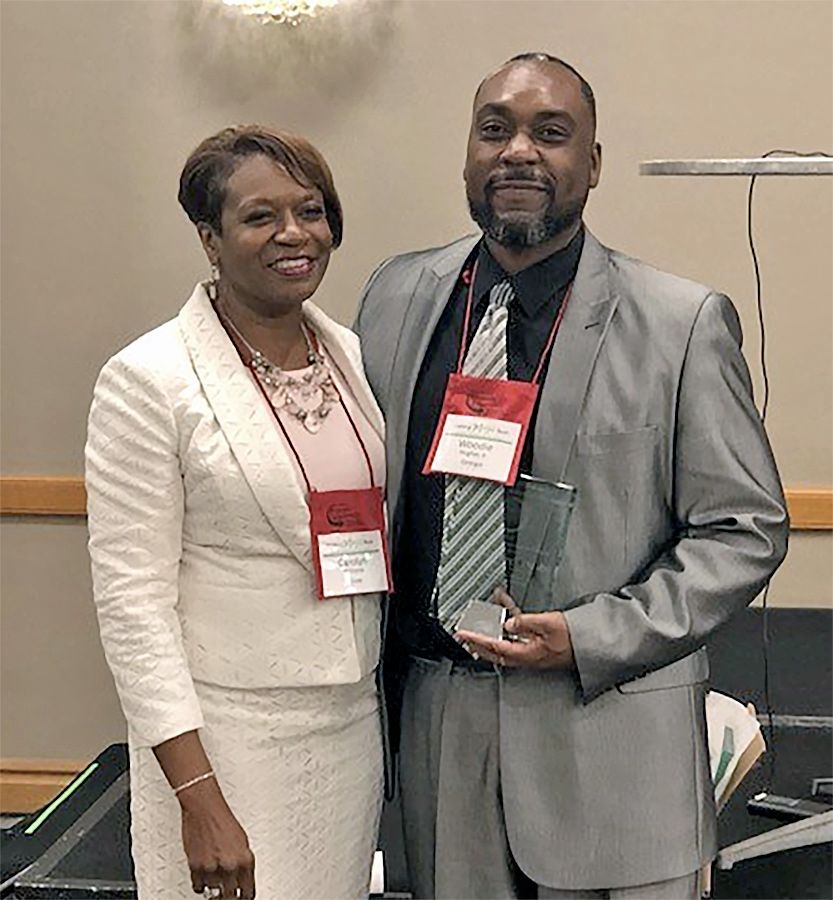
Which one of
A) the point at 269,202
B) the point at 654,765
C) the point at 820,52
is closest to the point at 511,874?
the point at 654,765

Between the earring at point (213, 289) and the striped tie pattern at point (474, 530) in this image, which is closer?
the striped tie pattern at point (474, 530)

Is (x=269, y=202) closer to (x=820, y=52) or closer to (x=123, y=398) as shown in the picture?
(x=123, y=398)

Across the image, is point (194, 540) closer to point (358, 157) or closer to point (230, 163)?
point (230, 163)

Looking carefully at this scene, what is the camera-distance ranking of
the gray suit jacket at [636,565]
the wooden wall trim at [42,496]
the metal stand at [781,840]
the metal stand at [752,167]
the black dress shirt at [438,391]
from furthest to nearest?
1. the wooden wall trim at [42,496]
2. the metal stand at [781,840]
3. the metal stand at [752,167]
4. the black dress shirt at [438,391]
5. the gray suit jacket at [636,565]

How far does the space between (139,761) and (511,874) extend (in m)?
0.48

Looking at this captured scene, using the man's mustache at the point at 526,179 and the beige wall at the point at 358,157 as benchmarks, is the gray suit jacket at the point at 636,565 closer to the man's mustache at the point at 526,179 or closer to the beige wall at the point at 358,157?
the man's mustache at the point at 526,179

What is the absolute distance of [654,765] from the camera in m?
1.65

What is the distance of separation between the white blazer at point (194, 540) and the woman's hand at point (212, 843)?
0.08 m

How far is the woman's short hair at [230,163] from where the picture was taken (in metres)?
1.66

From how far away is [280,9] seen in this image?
139 inches

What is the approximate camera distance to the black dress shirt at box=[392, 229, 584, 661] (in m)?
1.69

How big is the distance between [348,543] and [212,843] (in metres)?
0.38

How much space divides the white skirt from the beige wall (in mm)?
2055

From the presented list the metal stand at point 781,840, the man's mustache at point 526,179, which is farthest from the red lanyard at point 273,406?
the metal stand at point 781,840
